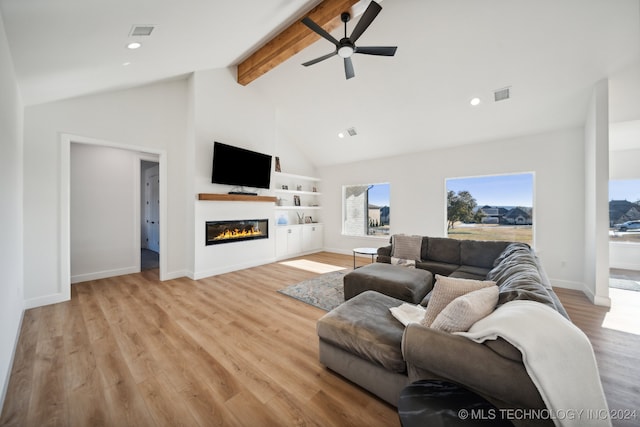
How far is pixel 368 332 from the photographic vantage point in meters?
1.70

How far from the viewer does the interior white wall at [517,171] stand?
412cm

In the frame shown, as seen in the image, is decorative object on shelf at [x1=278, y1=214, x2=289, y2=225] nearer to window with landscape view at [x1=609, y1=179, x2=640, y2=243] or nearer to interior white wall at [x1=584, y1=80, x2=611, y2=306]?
interior white wall at [x1=584, y1=80, x2=611, y2=306]

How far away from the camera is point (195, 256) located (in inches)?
173

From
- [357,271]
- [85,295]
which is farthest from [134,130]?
[357,271]

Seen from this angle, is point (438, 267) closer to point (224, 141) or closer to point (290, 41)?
point (290, 41)

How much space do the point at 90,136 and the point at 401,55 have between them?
192 inches

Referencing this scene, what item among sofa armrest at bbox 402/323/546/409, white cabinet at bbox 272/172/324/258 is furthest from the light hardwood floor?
white cabinet at bbox 272/172/324/258

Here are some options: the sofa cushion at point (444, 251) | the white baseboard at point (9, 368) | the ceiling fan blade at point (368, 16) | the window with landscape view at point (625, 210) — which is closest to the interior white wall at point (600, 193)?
the sofa cushion at point (444, 251)

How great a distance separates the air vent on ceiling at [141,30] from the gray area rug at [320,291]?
3.45 metres

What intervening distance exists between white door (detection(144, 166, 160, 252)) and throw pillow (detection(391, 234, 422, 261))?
19.8 ft

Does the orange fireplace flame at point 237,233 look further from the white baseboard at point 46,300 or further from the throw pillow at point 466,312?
the throw pillow at point 466,312

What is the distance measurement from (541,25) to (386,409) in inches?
171

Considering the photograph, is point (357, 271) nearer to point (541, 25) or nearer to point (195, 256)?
point (195, 256)

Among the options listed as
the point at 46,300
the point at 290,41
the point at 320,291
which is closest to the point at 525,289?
the point at 320,291
